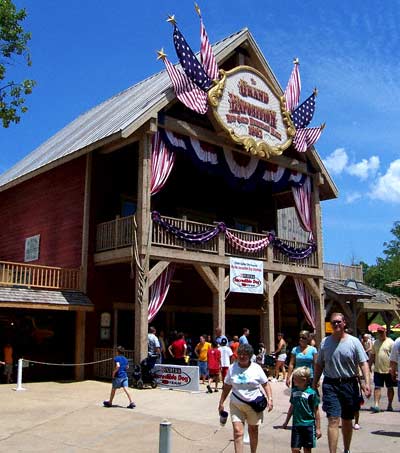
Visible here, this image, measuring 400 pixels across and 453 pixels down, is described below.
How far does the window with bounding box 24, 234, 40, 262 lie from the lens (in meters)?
21.9

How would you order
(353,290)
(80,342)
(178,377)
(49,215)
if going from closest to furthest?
(178,377) < (80,342) < (49,215) < (353,290)

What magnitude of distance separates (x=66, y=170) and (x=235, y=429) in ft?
51.7

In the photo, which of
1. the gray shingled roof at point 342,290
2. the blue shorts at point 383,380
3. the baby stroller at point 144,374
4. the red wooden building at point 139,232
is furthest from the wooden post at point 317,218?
the blue shorts at point 383,380

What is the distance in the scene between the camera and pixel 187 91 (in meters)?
18.2

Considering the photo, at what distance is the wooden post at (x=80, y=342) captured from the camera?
60.2ft

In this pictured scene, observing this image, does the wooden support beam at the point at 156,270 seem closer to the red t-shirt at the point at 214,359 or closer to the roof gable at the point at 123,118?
the red t-shirt at the point at 214,359

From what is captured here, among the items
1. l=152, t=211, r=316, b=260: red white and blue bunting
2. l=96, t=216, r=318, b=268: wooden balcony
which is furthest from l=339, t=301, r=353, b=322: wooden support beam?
l=96, t=216, r=318, b=268: wooden balcony

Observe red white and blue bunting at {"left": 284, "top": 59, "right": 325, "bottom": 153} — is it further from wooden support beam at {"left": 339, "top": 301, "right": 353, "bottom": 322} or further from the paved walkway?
the paved walkway

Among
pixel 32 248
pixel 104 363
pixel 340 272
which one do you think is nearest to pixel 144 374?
pixel 104 363

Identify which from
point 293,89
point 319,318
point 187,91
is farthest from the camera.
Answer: point 319,318

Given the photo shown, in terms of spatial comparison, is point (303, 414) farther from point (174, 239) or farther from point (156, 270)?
point (174, 239)

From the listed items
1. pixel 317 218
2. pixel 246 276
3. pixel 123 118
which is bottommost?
pixel 246 276

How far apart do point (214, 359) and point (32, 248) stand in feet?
31.0

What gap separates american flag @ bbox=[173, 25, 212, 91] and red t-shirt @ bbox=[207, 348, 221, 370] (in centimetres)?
839
